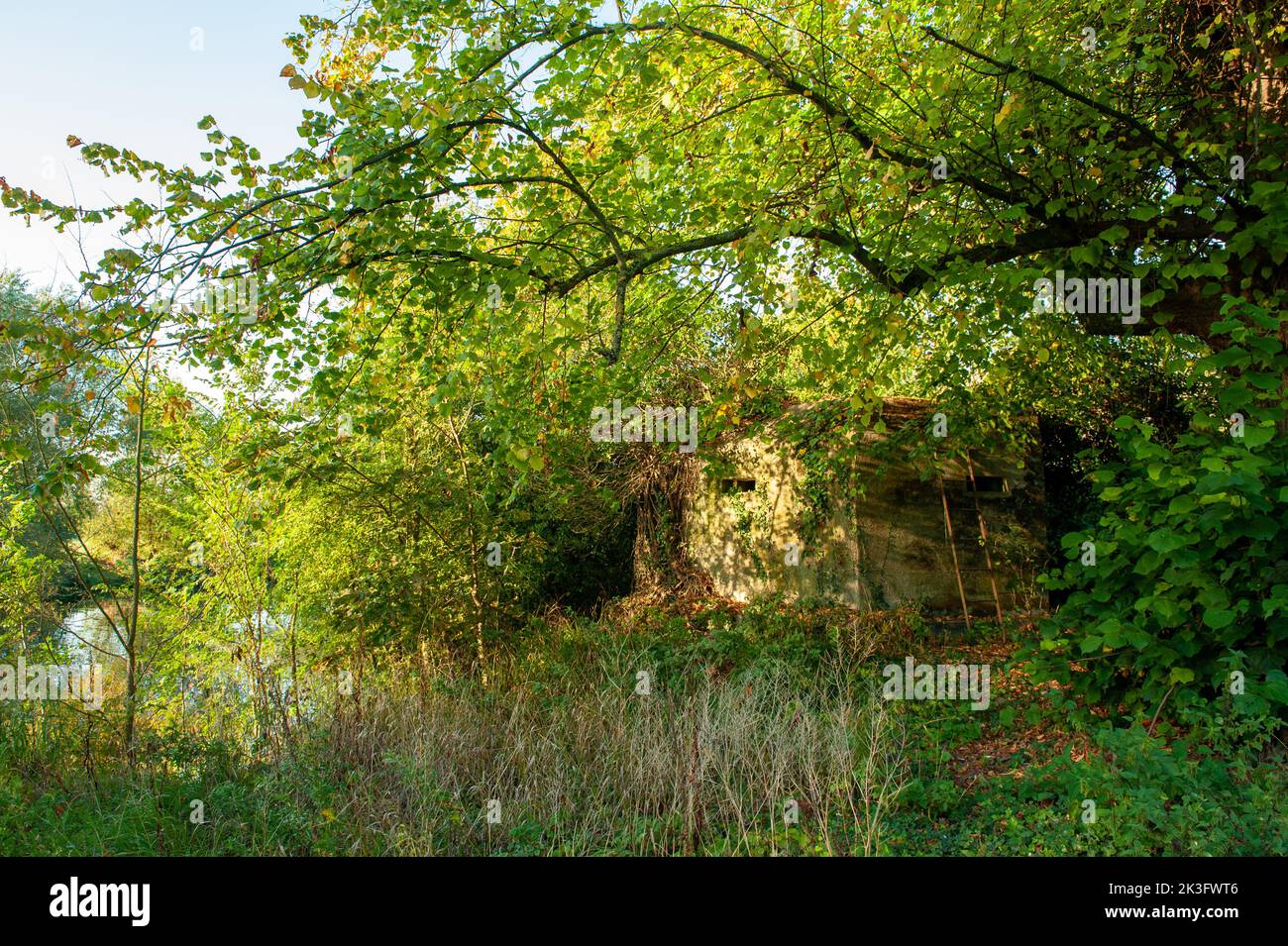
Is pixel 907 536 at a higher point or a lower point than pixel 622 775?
higher

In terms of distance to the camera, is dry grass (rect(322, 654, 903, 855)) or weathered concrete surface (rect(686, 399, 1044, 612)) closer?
dry grass (rect(322, 654, 903, 855))

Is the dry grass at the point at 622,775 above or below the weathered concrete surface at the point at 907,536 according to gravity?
below

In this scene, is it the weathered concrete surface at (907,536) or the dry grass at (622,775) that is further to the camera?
the weathered concrete surface at (907,536)

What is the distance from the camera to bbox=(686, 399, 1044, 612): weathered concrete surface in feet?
31.3

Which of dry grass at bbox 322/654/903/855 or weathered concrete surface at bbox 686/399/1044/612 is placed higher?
→ weathered concrete surface at bbox 686/399/1044/612

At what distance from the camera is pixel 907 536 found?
31.8ft

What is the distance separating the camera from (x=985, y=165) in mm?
6004

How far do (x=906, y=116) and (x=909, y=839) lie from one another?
5.41 metres

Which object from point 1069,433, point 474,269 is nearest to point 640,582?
point 1069,433

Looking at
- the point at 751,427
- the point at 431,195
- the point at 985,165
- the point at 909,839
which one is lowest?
the point at 909,839

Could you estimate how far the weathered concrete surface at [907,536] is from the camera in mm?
9555

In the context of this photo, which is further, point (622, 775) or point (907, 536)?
point (907, 536)
